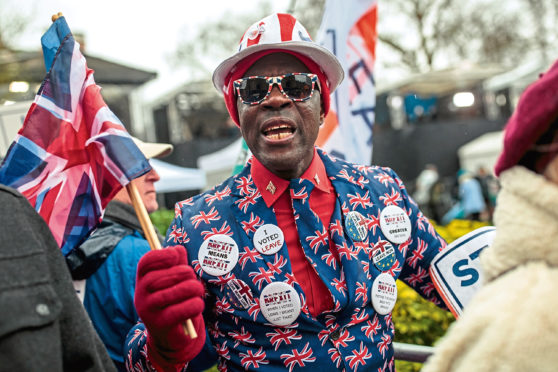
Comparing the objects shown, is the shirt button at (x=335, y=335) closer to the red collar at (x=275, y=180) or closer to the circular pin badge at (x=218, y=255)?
the circular pin badge at (x=218, y=255)

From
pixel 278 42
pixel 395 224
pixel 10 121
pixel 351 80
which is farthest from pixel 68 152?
pixel 351 80

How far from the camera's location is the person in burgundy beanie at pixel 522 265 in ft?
3.04

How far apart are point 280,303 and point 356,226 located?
16.4 inches

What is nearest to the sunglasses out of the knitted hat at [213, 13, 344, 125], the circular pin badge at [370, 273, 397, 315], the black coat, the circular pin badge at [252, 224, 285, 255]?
the knitted hat at [213, 13, 344, 125]

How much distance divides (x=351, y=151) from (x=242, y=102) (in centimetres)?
145

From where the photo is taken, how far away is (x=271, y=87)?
205 centimetres

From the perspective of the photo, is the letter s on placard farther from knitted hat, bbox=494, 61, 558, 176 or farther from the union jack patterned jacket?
knitted hat, bbox=494, 61, 558, 176

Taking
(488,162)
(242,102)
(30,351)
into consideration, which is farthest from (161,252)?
(488,162)

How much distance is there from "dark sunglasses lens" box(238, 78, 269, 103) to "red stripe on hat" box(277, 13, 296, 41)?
19 cm

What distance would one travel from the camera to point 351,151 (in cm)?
341

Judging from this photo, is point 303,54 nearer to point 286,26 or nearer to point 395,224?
point 286,26

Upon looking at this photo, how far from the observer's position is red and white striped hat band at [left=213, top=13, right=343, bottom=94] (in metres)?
2.05

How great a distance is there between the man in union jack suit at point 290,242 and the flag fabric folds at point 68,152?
13.7 inches

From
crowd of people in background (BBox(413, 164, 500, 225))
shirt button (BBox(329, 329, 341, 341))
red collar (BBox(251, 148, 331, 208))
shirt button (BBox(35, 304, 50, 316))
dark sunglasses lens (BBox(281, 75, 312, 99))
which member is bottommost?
crowd of people in background (BBox(413, 164, 500, 225))
